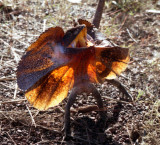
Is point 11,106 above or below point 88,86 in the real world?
below

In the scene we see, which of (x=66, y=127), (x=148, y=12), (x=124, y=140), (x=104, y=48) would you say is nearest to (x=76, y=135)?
(x=66, y=127)

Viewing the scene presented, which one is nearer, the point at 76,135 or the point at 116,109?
the point at 76,135

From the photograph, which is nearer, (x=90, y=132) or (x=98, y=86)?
(x=90, y=132)

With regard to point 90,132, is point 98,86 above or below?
above

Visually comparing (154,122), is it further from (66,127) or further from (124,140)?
(66,127)

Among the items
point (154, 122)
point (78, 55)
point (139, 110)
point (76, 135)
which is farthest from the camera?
point (139, 110)

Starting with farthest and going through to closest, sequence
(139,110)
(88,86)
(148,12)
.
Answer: (148,12) < (139,110) < (88,86)

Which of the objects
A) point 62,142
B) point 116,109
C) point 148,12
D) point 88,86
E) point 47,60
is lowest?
point 62,142
